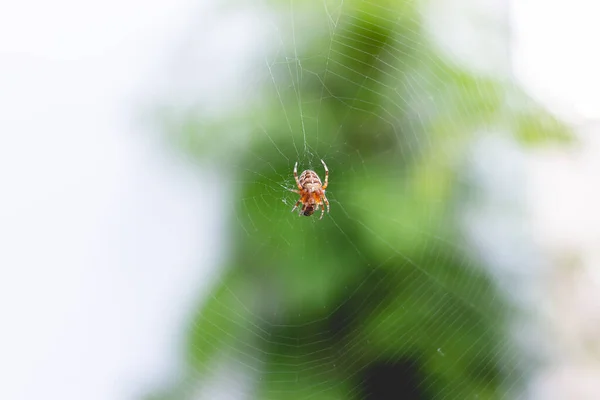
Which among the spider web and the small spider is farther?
the small spider

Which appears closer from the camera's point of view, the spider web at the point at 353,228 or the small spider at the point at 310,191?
the spider web at the point at 353,228

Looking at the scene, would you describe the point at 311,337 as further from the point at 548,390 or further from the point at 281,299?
the point at 548,390

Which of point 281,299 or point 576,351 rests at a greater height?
point 576,351

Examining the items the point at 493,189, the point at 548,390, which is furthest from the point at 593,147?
the point at 548,390

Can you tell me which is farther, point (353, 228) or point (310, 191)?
point (310, 191)
